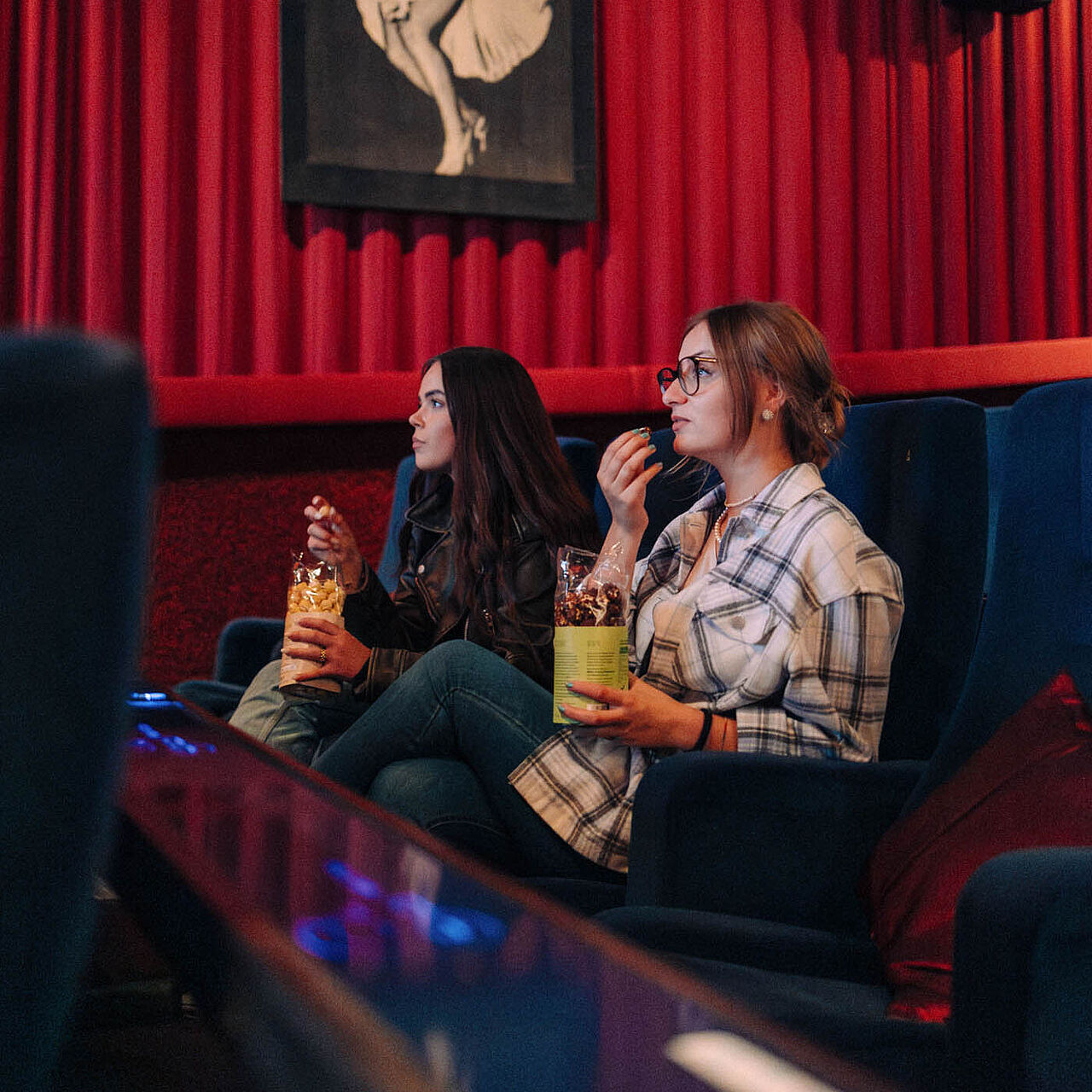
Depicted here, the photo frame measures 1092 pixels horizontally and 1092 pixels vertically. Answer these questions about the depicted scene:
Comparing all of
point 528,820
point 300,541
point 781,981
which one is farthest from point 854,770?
point 300,541

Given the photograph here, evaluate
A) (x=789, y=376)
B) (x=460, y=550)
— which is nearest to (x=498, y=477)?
(x=460, y=550)

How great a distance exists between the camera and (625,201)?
3.61 m

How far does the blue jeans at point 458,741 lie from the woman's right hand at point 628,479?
311mm

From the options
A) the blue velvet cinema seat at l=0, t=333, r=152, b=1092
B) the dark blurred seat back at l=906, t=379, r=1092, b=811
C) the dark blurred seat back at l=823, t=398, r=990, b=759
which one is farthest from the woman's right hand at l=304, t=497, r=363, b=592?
the blue velvet cinema seat at l=0, t=333, r=152, b=1092

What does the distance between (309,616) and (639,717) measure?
0.53 m

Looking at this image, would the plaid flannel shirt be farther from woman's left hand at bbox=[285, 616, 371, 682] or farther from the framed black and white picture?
the framed black and white picture

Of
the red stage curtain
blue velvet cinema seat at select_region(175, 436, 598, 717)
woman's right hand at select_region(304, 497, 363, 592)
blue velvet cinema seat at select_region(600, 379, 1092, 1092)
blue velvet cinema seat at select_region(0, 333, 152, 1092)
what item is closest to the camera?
blue velvet cinema seat at select_region(0, 333, 152, 1092)

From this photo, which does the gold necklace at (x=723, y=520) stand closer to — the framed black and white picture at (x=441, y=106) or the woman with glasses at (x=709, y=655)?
the woman with glasses at (x=709, y=655)

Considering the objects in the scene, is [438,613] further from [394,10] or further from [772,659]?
[394,10]

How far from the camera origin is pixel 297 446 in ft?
8.82

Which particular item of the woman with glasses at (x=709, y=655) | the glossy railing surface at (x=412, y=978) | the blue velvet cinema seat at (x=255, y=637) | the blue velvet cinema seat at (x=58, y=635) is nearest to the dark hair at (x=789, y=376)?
the woman with glasses at (x=709, y=655)

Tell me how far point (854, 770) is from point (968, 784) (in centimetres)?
15

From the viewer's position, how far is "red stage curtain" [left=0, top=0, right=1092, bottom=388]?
3.12m

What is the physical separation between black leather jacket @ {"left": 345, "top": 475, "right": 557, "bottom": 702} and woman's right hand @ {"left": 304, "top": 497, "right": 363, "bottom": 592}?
0.03 m
